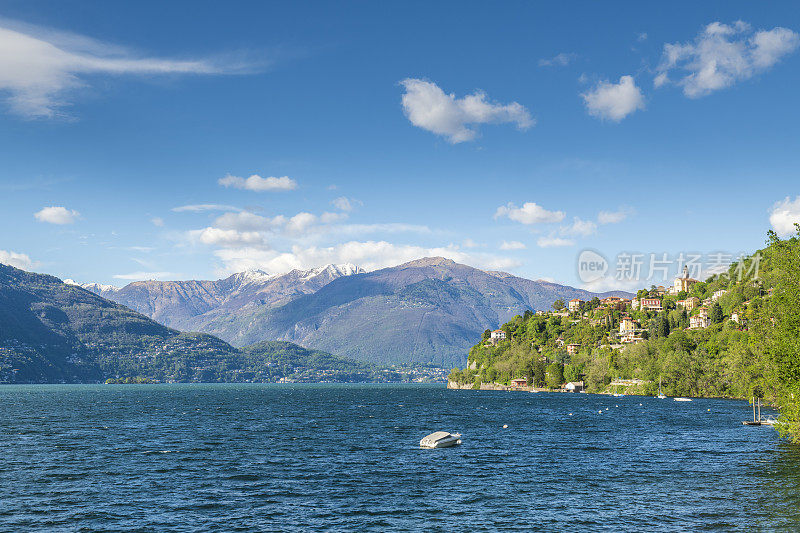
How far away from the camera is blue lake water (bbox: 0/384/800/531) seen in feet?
157

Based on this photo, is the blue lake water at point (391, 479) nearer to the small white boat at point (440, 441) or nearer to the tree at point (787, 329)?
the small white boat at point (440, 441)

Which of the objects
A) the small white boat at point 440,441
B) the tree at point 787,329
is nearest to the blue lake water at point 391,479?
the small white boat at point 440,441

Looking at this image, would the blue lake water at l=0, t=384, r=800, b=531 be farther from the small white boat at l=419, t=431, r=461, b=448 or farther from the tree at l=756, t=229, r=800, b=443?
the tree at l=756, t=229, r=800, b=443

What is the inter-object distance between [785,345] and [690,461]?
1910 cm

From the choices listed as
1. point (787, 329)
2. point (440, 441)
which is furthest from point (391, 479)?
point (787, 329)

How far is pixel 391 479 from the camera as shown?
2562 inches

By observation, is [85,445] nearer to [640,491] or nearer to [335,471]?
[335,471]

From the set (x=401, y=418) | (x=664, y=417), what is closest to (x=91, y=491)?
(x=401, y=418)

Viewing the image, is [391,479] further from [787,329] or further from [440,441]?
[787,329]

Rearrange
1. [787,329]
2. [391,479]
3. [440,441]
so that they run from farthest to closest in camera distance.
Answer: [440,441] < [787,329] < [391,479]

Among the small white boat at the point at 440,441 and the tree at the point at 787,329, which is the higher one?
the tree at the point at 787,329

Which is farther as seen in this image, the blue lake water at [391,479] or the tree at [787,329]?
the tree at [787,329]

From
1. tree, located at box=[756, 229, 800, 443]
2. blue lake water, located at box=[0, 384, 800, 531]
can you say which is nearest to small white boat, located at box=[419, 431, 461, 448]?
blue lake water, located at box=[0, 384, 800, 531]

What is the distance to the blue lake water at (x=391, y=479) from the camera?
1886 inches
